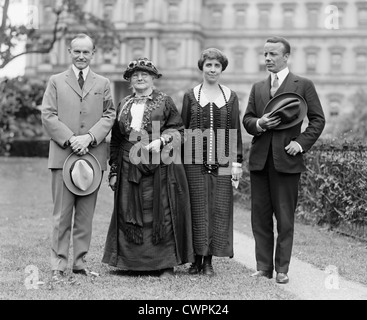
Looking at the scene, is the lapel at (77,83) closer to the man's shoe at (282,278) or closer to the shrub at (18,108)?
the man's shoe at (282,278)

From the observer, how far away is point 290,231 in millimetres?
5730

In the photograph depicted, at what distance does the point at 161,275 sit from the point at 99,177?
110cm

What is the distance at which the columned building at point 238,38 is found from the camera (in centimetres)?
5597

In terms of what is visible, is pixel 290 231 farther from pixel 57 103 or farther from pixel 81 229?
pixel 57 103

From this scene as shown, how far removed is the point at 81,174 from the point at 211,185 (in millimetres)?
1257

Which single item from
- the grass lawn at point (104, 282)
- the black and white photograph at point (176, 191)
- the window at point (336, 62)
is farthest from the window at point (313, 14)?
the black and white photograph at point (176, 191)

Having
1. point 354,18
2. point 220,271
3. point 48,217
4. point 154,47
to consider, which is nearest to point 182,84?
point 154,47

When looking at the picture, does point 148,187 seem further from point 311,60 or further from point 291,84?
point 311,60

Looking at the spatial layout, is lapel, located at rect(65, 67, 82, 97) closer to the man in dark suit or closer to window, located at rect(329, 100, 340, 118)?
the man in dark suit

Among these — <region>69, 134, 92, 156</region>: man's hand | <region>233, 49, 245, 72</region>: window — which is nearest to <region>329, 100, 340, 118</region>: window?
<region>233, 49, 245, 72</region>: window

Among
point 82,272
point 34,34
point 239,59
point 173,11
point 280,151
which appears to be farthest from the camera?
point 239,59

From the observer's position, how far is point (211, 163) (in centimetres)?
597

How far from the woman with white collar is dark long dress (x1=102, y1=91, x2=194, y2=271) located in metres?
0.11

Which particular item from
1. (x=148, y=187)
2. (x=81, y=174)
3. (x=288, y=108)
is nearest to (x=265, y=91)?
(x=288, y=108)
